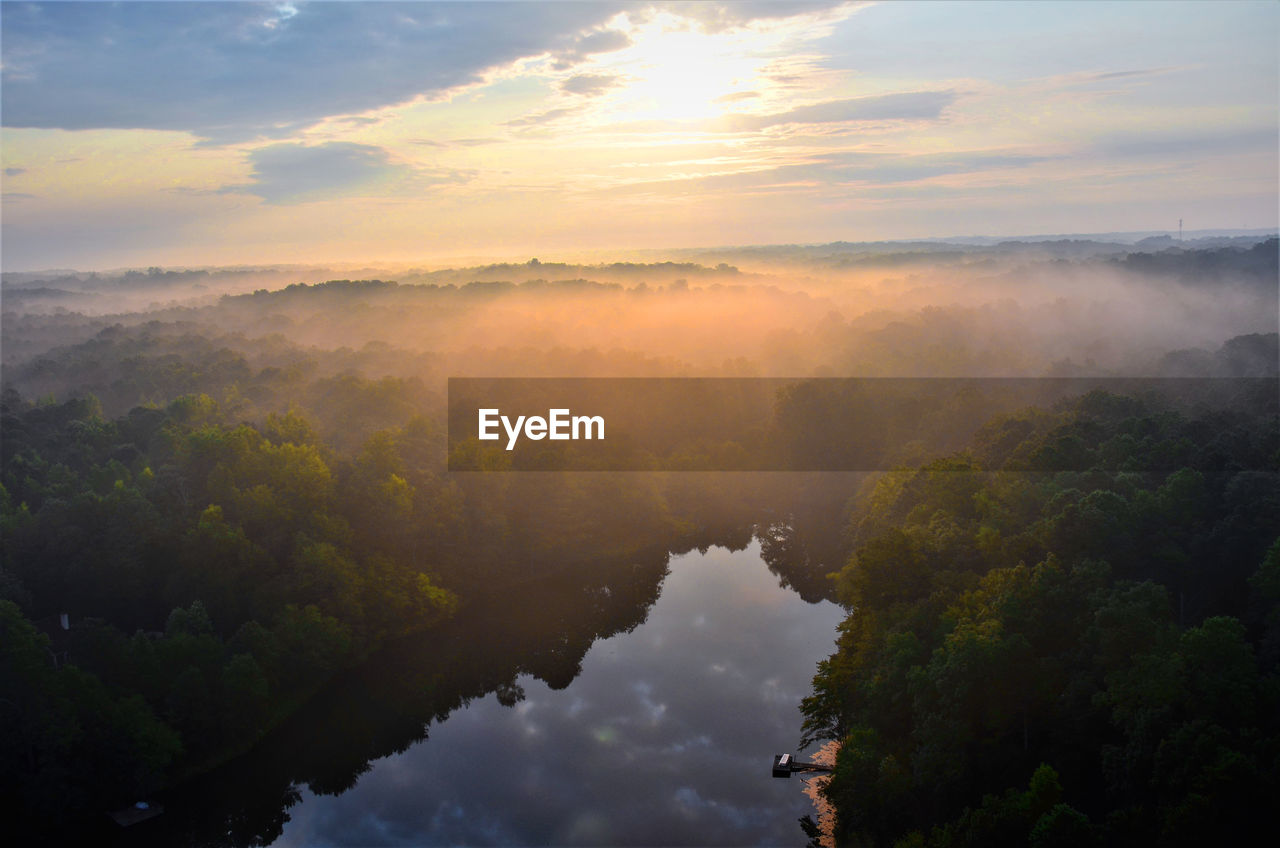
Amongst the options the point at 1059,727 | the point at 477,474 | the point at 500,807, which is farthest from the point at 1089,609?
the point at 477,474

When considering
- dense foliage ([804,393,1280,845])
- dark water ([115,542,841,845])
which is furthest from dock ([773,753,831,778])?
dense foliage ([804,393,1280,845])

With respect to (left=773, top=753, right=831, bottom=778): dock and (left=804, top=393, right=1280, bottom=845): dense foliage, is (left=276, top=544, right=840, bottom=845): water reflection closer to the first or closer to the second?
(left=773, top=753, right=831, bottom=778): dock

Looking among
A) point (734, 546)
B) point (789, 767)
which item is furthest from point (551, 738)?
point (734, 546)

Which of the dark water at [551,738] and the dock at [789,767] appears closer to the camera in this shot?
the dark water at [551,738]

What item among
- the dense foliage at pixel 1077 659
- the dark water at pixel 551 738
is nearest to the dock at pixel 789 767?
the dark water at pixel 551 738

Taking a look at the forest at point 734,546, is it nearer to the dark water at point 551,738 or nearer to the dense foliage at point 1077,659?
the dense foliage at point 1077,659
